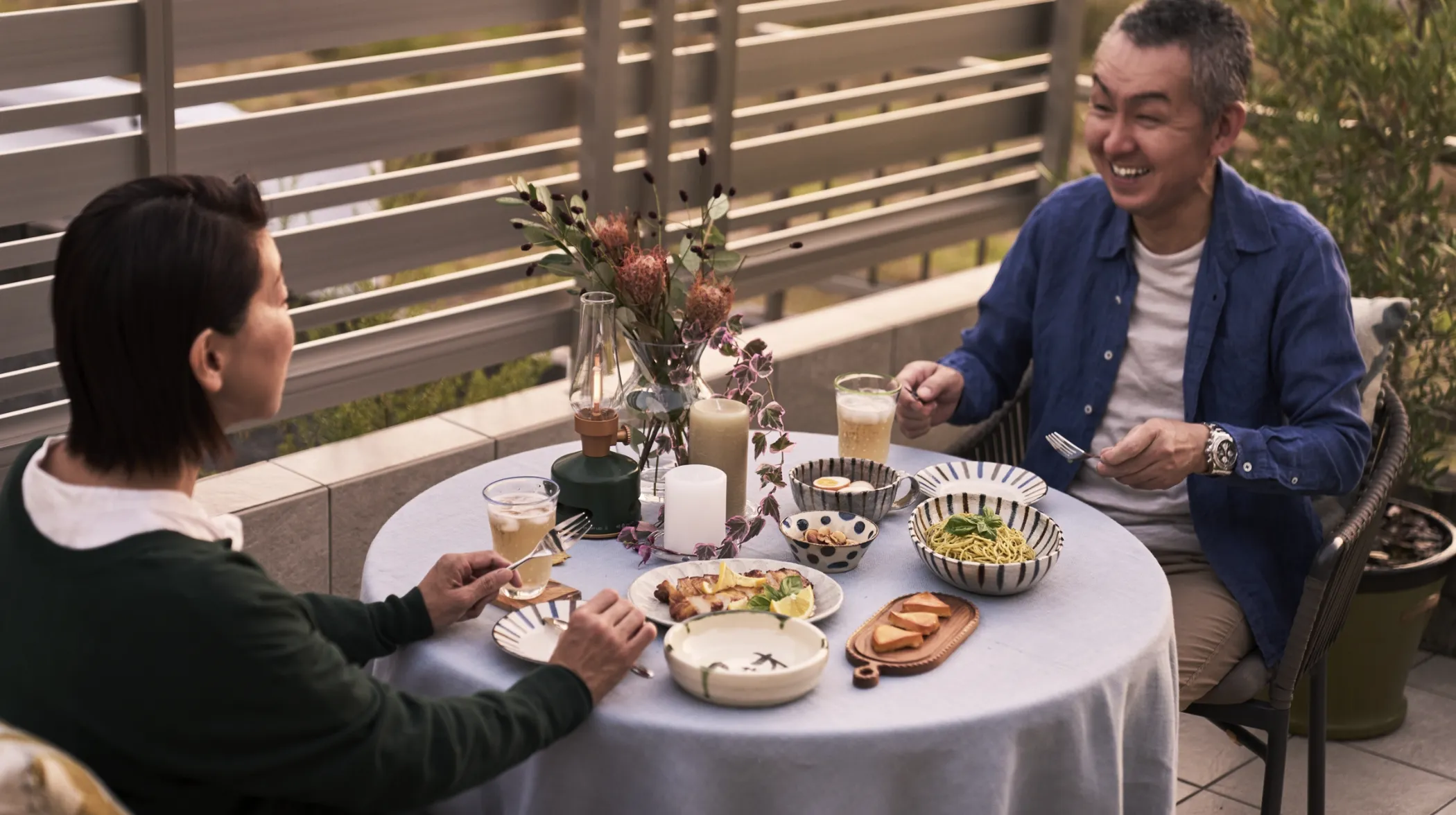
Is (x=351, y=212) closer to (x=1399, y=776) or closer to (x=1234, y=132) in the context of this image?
(x=1234, y=132)

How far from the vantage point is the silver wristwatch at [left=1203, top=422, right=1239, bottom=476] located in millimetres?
2416

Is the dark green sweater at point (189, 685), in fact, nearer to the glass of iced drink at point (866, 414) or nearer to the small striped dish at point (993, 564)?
the small striped dish at point (993, 564)

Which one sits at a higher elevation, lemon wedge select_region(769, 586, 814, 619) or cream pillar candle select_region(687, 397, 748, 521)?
cream pillar candle select_region(687, 397, 748, 521)

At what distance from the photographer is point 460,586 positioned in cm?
187

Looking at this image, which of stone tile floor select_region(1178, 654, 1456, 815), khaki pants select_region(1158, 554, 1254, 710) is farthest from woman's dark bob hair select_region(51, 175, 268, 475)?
stone tile floor select_region(1178, 654, 1456, 815)

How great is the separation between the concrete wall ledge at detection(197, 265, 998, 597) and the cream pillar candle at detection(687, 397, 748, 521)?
0.91 meters

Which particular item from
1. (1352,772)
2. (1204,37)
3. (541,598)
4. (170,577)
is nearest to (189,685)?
(170,577)

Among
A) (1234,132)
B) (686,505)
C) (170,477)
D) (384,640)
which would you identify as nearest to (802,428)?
(1234,132)

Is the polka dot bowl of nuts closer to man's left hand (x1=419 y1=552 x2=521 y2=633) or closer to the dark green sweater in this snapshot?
man's left hand (x1=419 y1=552 x2=521 y2=633)

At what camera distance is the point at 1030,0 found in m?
4.46

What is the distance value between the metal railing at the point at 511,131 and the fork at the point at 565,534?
1158 mm

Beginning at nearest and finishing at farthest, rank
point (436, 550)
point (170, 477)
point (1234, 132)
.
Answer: point (170, 477), point (436, 550), point (1234, 132)

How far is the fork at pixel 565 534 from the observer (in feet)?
6.57

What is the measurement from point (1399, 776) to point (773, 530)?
1.75m
